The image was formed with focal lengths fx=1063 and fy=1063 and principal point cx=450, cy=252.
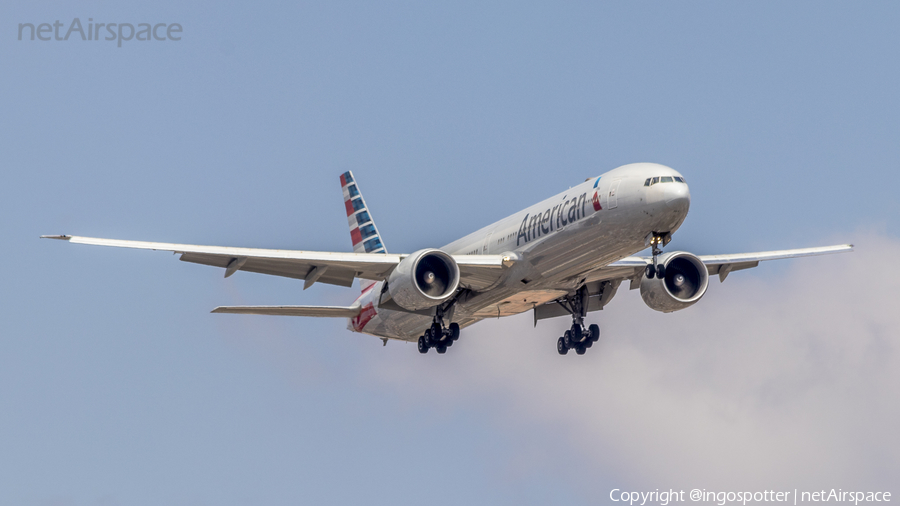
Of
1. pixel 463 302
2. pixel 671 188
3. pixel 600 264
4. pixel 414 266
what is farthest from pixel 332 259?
pixel 671 188

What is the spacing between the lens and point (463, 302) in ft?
136

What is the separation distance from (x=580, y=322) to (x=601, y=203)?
33.3 ft

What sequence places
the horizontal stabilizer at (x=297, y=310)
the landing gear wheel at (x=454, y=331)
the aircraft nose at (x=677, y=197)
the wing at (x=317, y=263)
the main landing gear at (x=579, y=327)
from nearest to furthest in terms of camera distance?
the aircraft nose at (x=677, y=197) < the wing at (x=317, y=263) < the horizontal stabilizer at (x=297, y=310) < the landing gear wheel at (x=454, y=331) < the main landing gear at (x=579, y=327)

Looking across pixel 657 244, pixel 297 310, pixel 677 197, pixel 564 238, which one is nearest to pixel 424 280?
pixel 564 238

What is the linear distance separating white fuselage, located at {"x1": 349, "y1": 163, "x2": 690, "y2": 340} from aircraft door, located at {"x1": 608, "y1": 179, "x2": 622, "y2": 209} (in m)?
0.03

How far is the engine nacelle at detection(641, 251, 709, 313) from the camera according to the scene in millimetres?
41594

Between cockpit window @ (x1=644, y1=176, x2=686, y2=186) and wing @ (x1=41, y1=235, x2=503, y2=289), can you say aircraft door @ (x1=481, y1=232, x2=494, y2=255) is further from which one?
cockpit window @ (x1=644, y1=176, x2=686, y2=186)

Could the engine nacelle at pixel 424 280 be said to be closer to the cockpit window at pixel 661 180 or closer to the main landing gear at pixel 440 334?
the main landing gear at pixel 440 334

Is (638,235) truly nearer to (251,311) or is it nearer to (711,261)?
(711,261)

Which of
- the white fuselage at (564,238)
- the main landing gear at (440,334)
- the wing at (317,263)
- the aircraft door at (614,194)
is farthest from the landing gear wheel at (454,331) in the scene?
the aircraft door at (614,194)

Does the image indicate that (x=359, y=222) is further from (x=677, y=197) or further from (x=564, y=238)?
(x=677, y=197)

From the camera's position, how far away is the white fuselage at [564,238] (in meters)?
34.2

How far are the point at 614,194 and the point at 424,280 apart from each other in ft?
25.9

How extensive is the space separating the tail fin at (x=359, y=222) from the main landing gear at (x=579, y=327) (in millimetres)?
10810
